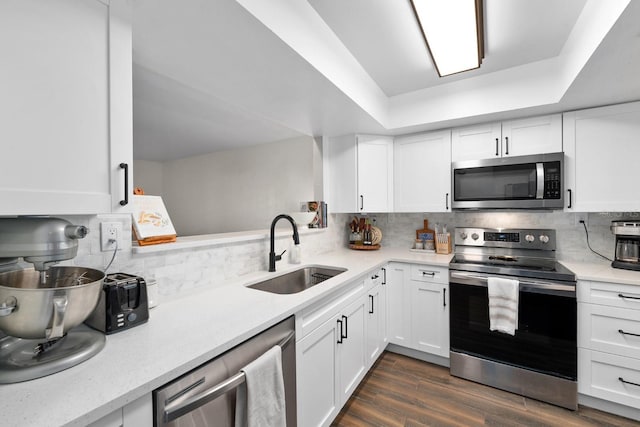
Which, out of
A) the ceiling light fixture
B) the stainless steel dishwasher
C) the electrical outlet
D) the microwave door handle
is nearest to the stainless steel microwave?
the microwave door handle

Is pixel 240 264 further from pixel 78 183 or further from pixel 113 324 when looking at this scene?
pixel 78 183

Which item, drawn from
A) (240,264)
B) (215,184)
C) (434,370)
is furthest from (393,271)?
(215,184)

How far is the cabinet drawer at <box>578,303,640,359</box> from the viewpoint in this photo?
1681 millimetres

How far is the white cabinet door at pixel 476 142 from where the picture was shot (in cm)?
231

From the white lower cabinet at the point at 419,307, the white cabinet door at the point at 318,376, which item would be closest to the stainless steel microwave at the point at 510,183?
the white lower cabinet at the point at 419,307

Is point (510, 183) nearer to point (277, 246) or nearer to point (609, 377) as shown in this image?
point (609, 377)

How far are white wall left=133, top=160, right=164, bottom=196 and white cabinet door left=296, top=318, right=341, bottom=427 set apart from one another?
530 centimetres

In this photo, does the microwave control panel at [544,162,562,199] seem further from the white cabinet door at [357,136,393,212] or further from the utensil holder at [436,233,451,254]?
the white cabinet door at [357,136,393,212]

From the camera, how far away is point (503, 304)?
6.39ft

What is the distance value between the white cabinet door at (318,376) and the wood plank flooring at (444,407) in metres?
0.31

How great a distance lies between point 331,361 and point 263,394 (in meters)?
0.63

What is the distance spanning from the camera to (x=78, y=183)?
0.82m

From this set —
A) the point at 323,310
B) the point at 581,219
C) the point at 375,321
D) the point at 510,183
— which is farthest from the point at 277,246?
the point at 581,219

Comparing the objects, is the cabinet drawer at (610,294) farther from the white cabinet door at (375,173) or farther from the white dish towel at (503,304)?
the white cabinet door at (375,173)
